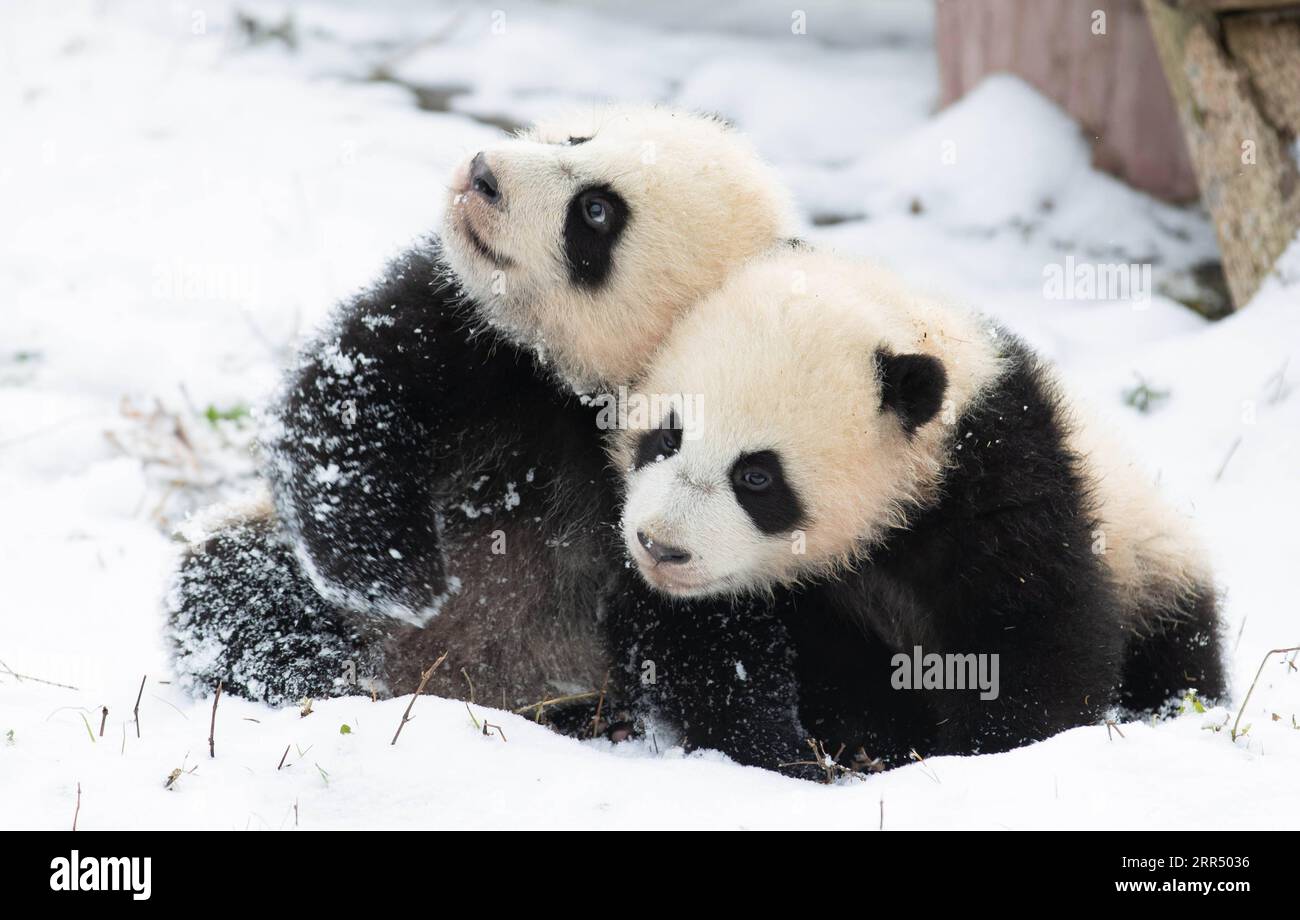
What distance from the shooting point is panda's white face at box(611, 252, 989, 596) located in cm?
350

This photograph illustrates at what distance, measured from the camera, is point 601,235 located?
12.2 feet

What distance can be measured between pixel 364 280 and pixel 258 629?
3.67 metres

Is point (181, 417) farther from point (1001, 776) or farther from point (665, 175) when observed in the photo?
point (1001, 776)

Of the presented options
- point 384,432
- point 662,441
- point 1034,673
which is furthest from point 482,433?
point 1034,673

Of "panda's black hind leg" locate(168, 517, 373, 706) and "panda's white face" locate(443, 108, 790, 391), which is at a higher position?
"panda's white face" locate(443, 108, 790, 391)

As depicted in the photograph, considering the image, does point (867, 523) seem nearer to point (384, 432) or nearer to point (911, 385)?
point (911, 385)

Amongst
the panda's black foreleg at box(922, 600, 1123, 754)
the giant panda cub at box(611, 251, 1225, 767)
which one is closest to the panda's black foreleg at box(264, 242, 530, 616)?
the giant panda cub at box(611, 251, 1225, 767)

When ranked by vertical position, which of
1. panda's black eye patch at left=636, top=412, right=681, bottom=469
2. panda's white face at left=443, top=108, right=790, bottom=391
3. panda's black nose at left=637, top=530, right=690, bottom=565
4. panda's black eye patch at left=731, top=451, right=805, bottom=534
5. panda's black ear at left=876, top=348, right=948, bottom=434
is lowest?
panda's black nose at left=637, top=530, right=690, bottom=565

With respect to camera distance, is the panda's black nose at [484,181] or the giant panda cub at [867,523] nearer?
the giant panda cub at [867,523]

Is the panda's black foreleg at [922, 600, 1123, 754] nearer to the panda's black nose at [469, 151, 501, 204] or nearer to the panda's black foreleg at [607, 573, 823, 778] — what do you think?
the panda's black foreleg at [607, 573, 823, 778]

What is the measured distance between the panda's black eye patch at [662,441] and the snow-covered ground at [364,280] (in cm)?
80

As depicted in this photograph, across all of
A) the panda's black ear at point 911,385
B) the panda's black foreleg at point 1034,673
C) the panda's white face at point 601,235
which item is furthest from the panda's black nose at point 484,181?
the panda's black foreleg at point 1034,673

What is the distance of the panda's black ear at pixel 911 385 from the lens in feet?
11.5

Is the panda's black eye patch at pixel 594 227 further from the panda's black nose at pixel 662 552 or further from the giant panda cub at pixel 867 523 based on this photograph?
the panda's black nose at pixel 662 552
